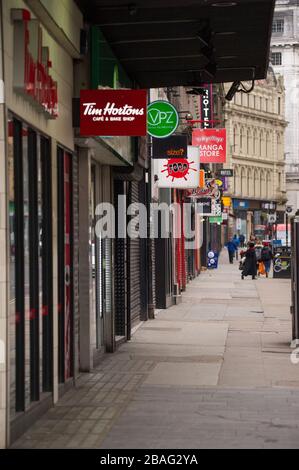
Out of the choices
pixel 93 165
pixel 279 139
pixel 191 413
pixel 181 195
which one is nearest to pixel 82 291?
pixel 93 165

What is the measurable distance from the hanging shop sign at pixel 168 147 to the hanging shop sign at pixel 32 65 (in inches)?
501

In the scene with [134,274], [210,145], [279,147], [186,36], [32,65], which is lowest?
[134,274]

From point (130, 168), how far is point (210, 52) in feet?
9.39

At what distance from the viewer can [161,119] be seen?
21188mm

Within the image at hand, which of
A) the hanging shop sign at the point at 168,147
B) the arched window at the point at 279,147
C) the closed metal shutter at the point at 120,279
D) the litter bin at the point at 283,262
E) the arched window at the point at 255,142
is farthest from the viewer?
the arched window at the point at 279,147

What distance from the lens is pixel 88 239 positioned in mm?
13344

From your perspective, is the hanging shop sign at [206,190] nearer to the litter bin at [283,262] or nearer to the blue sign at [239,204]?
the litter bin at [283,262]

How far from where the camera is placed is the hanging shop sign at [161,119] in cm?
2109

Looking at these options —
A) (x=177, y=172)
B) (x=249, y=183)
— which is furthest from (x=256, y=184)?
(x=177, y=172)

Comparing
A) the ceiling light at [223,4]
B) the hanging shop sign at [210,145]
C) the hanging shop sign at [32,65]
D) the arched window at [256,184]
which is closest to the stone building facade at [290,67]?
the arched window at [256,184]

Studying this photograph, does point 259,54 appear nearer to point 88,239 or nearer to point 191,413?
point 88,239

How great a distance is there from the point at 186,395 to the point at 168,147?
40.1ft

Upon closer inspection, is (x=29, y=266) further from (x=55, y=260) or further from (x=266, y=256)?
(x=266, y=256)
